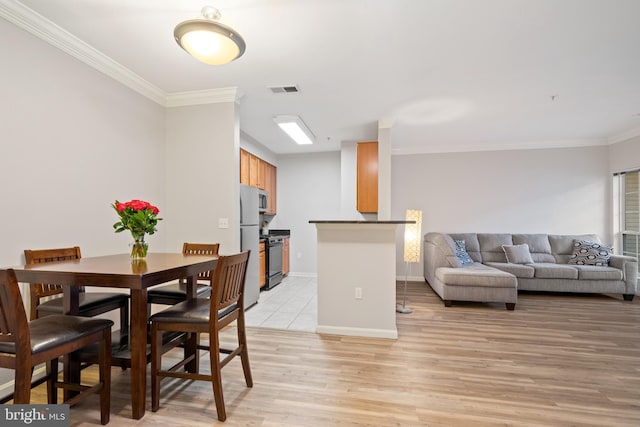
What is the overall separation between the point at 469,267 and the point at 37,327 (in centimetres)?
465

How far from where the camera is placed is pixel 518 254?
491cm

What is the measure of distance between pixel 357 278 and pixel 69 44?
312cm

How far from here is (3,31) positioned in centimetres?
198

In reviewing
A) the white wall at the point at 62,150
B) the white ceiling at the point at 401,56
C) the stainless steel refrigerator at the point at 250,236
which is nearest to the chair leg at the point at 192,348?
the white wall at the point at 62,150

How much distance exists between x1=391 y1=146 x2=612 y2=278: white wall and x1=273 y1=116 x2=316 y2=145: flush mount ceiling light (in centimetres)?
192

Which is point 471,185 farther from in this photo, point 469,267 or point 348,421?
point 348,421

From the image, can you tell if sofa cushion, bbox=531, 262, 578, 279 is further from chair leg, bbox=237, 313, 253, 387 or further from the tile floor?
chair leg, bbox=237, 313, 253, 387

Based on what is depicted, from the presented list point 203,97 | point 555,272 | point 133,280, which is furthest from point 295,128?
point 555,272

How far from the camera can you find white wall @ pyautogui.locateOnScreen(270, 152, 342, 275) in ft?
20.1

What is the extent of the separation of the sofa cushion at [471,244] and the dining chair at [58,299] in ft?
16.3

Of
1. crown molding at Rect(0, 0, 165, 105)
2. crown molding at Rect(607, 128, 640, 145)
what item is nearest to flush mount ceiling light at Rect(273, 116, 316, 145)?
crown molding at Rect(0, 0, 165, 105)

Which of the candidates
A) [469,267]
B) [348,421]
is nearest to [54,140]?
[348,421]

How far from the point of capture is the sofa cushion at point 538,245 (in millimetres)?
5042

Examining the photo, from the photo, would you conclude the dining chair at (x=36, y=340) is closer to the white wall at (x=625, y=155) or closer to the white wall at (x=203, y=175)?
the white wall at (x=203, y=175)
